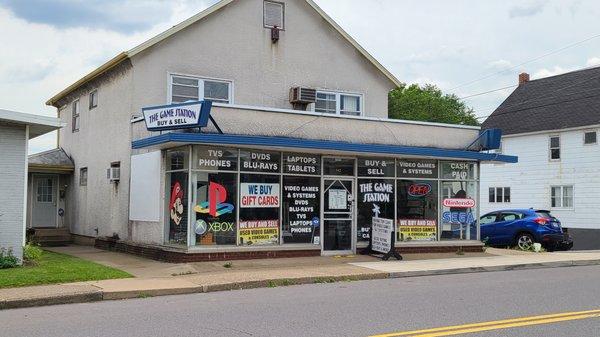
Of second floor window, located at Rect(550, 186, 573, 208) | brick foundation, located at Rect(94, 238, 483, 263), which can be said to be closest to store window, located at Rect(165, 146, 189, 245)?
brick foundation, located at Rect(94, 238, 483, 263)

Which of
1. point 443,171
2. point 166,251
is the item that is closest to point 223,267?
point 166,251

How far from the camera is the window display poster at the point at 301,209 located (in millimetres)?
16734

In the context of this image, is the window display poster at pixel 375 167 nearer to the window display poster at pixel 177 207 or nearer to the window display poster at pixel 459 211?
the window display poster at pixel 459 211

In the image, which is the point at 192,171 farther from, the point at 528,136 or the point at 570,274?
the point at 528,136

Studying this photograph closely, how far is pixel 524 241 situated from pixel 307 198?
367 inches

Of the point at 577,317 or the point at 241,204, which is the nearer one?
the point at 577,317

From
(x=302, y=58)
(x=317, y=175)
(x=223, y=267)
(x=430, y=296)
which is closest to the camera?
(x=430, y=296)

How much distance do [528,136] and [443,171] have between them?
16.3 m

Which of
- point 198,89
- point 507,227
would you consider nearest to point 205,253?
point 198,89

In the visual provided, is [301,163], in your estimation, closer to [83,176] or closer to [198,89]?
[198,89]

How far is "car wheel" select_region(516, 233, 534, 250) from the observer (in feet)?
71.3

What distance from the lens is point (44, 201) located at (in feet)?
76.8

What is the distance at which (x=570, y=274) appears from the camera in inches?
581

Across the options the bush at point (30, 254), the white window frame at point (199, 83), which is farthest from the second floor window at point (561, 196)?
the bush at point (30, 254)
